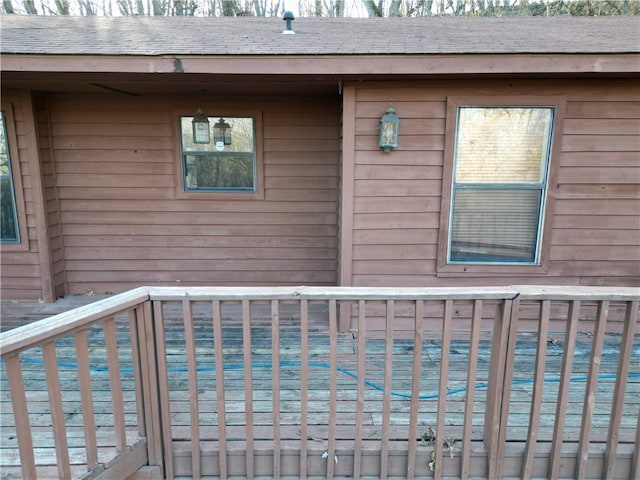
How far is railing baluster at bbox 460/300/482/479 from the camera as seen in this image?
5.65 ft

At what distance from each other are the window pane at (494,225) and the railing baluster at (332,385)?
1.79 meters

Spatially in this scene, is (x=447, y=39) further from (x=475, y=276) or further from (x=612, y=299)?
(x=612, y=299)

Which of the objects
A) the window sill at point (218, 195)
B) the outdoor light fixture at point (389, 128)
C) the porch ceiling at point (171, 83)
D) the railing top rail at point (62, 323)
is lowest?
the railing top rail at point (62, 323)

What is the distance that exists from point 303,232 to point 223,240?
0.79 metres

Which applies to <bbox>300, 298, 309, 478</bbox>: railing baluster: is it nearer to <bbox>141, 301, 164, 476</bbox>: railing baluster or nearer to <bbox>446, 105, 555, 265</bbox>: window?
<bbox>141, 301, 164, 476</bbox>: railing baluster

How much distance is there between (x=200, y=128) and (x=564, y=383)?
11.2 feet

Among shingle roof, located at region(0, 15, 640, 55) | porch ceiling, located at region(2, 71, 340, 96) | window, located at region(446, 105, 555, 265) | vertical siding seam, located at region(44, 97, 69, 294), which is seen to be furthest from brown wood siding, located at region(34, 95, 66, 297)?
window, located at region(446, 105, 555, 265)

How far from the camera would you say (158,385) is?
5.86 feet

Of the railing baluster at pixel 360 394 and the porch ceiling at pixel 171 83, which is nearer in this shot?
the railing baluster at pixel 360 394

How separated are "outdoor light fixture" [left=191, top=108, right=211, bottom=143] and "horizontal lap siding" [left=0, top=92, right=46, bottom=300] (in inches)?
53.9

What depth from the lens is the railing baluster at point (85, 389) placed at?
60.5 inches

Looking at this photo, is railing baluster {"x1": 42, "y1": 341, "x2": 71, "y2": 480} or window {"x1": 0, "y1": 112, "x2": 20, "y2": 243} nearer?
railing baluster {"x1": 42, "y1": 341, "x2": 71, "y2": 480}

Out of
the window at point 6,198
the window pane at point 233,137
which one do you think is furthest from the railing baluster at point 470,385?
the window at point 6,198

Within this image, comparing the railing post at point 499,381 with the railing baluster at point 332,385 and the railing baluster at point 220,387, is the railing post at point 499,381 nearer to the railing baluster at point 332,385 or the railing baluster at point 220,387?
the railing baluster at point 332,385
